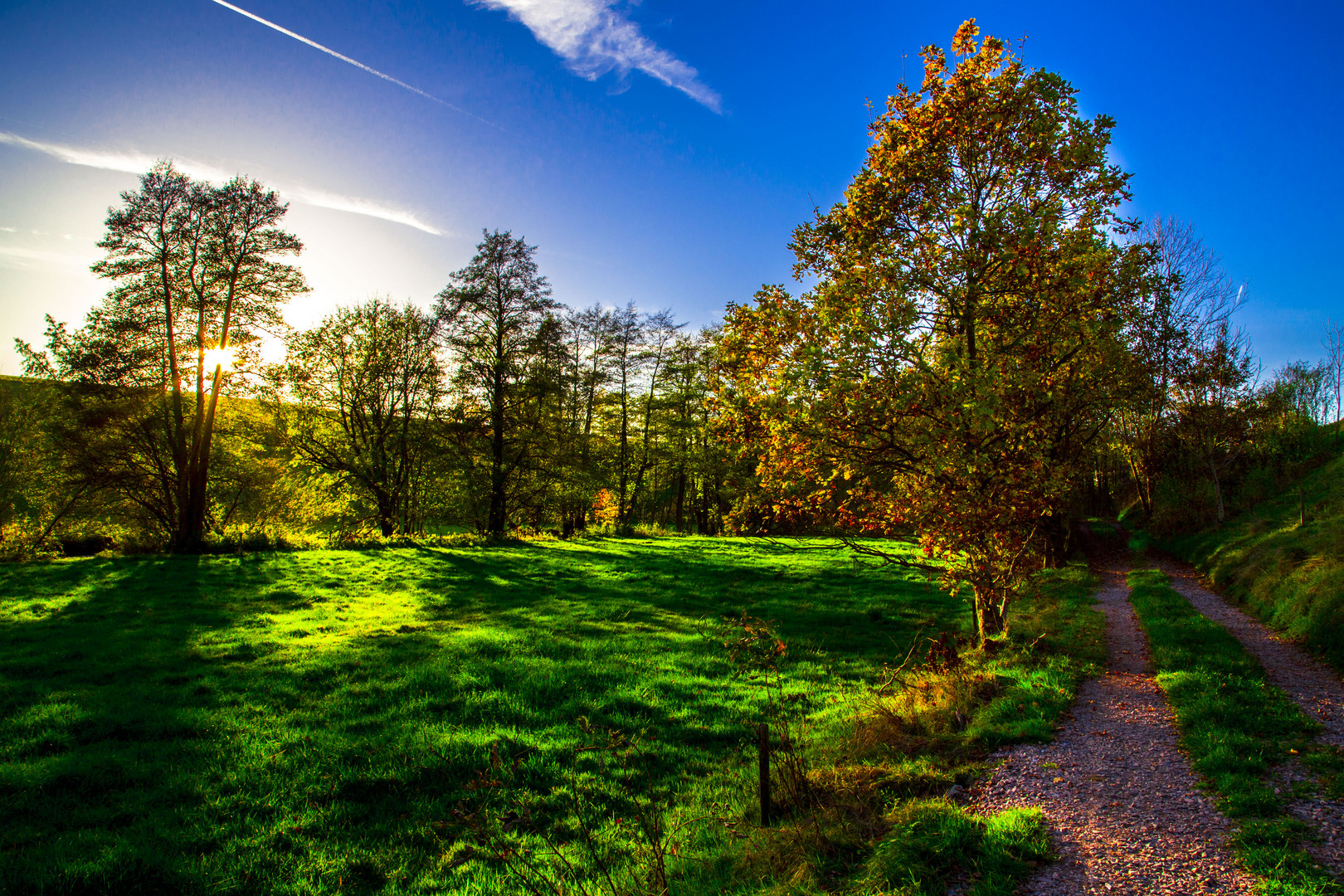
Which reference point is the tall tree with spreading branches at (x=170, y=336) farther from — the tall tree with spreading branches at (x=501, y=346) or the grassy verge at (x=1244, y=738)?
the grassy verge at (x=1244, y=738)

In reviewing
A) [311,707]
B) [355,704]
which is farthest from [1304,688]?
[311,707]

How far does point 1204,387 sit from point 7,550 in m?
49.0

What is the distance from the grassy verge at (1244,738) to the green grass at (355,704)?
4.18 ft

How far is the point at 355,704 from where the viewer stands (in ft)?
27.0

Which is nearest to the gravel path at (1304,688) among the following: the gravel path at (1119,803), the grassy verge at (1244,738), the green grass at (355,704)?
the grassy verge at (1244,738)

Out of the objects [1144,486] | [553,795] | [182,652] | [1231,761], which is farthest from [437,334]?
[1144,486]

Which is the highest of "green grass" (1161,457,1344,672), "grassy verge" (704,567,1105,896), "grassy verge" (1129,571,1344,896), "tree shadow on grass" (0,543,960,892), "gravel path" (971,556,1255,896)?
"green grass" (1161,457,1344,672)

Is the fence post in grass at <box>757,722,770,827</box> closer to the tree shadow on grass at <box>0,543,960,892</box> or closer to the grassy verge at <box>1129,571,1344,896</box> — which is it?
the tree shadow on grass at <box>0,543,960,892</box>

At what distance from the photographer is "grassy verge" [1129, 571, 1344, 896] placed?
149 inches

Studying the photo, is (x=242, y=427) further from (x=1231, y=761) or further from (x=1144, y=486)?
(x=1144, y=486)

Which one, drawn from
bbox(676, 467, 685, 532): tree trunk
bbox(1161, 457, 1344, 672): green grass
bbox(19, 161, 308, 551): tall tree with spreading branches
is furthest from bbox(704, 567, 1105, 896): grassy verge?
bbox(676, 467, 685, 532): tree trunk

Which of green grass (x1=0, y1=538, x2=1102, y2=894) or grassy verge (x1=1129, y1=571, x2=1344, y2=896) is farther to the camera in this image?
green grass (x1=0, y1=538, x2=1102, y2=894)

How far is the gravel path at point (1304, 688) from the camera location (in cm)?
414

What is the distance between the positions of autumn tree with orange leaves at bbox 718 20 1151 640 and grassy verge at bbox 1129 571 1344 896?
8.17 feet
